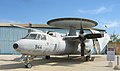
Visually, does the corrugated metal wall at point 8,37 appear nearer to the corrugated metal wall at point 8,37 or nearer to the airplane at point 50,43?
the corrugated metal wall at point 8,37

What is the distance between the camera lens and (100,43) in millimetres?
24891

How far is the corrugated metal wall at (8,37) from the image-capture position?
43.1m

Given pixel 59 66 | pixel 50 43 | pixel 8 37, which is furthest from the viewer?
pixel 8 37

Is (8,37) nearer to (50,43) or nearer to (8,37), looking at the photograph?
(8,37)

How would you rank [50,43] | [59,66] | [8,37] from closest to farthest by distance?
[59,66] < [50,43] < [8,37]

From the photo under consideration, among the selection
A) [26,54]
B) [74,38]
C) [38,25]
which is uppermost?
[38,25]

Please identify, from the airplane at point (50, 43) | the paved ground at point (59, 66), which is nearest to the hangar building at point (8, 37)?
the airplane at point (50, 43)

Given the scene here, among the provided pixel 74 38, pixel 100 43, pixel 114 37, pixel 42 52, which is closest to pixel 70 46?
pixel 74 38

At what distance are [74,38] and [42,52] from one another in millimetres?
6127

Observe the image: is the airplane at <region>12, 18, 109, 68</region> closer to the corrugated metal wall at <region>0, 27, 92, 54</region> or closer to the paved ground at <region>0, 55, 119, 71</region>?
the paved ground at <region>0, 55, 119, 71</region>

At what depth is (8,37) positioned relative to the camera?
143 ft

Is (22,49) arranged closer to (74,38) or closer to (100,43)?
(74,38)

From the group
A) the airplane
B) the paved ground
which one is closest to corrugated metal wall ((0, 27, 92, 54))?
the airplane

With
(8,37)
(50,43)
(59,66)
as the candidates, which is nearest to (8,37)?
(8,37)
